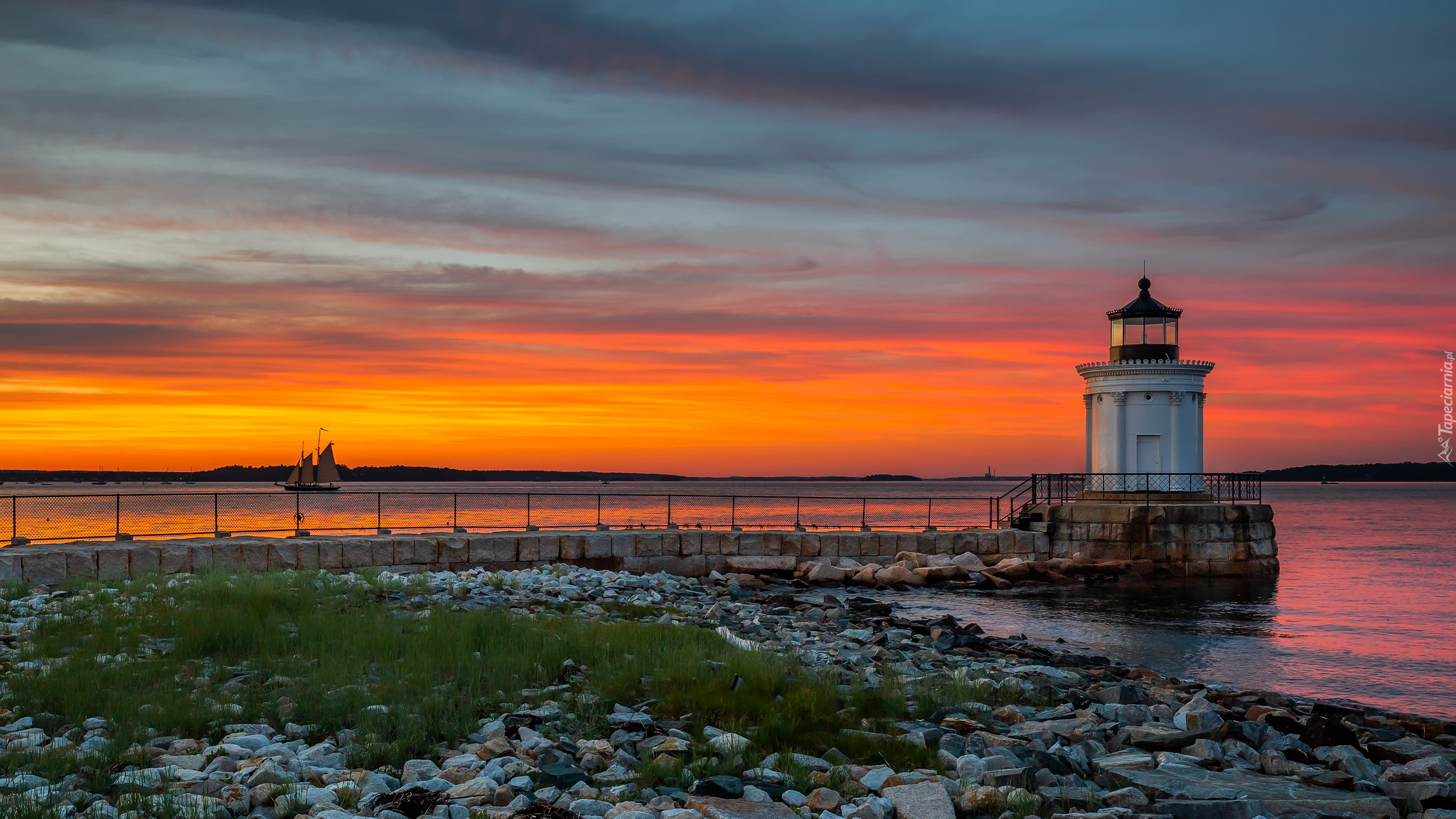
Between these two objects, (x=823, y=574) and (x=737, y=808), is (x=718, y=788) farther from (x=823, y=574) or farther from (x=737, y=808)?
(x=823, y=574)

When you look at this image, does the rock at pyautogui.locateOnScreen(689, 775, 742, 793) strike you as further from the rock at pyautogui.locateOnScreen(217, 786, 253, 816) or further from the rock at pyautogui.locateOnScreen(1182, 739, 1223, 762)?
the rock at pyautogui.locateOnScreen(1182, 739, 1223, 762)

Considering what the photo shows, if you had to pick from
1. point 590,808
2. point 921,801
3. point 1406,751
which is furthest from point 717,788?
point 1406,751

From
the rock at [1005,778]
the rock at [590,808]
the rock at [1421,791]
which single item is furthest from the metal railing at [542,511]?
the rock at [1421,791]

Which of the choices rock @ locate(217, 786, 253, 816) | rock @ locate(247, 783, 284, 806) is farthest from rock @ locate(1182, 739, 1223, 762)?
rock @ locate(217, 786, 253, 816)

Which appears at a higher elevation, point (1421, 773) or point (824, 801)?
point (824, 801)

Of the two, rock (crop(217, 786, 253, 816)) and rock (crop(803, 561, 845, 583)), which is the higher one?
rock (crop(217, 786, 253, 816))

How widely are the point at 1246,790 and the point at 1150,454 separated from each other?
79.2 feet

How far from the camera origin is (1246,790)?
667 cm

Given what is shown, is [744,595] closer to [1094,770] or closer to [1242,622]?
[1242,622]

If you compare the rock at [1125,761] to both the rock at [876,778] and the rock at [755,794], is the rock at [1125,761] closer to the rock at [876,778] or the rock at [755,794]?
the rock at [876,778]

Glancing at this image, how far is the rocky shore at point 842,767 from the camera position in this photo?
5625 millimetres

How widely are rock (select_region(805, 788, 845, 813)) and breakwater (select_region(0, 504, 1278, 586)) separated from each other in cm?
1379

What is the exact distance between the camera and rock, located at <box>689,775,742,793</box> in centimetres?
588

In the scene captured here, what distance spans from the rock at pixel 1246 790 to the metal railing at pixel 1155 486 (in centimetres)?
2291
